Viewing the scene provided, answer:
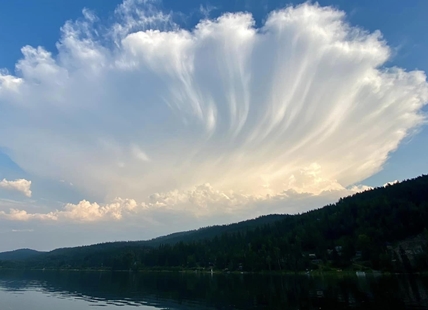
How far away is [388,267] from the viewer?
132m

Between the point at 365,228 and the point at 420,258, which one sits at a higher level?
the point at 365,228

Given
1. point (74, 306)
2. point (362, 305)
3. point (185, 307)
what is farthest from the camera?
point (74, 306)

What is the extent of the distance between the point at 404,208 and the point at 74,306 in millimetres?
194038

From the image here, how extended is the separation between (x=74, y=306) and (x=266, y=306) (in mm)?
37049

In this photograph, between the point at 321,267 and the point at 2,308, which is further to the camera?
the point at 321,267

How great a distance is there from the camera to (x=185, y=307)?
57.3 meters

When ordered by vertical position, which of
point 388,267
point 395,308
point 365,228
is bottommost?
point 395,308

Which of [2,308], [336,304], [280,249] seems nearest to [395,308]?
[336,304]

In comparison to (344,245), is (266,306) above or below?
below

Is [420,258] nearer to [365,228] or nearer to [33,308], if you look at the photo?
[365,228]

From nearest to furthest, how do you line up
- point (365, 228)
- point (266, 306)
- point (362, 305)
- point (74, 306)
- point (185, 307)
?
1. point (362, 305)
2. point (266, 306)
3. point (185, 307)
4. point (74, 306)
5. point (365, 228)

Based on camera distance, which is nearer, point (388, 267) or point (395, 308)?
point (395, 308)

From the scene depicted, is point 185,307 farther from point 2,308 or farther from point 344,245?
point 344,245

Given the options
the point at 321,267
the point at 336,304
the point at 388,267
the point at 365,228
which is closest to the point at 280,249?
the point at 321,267
